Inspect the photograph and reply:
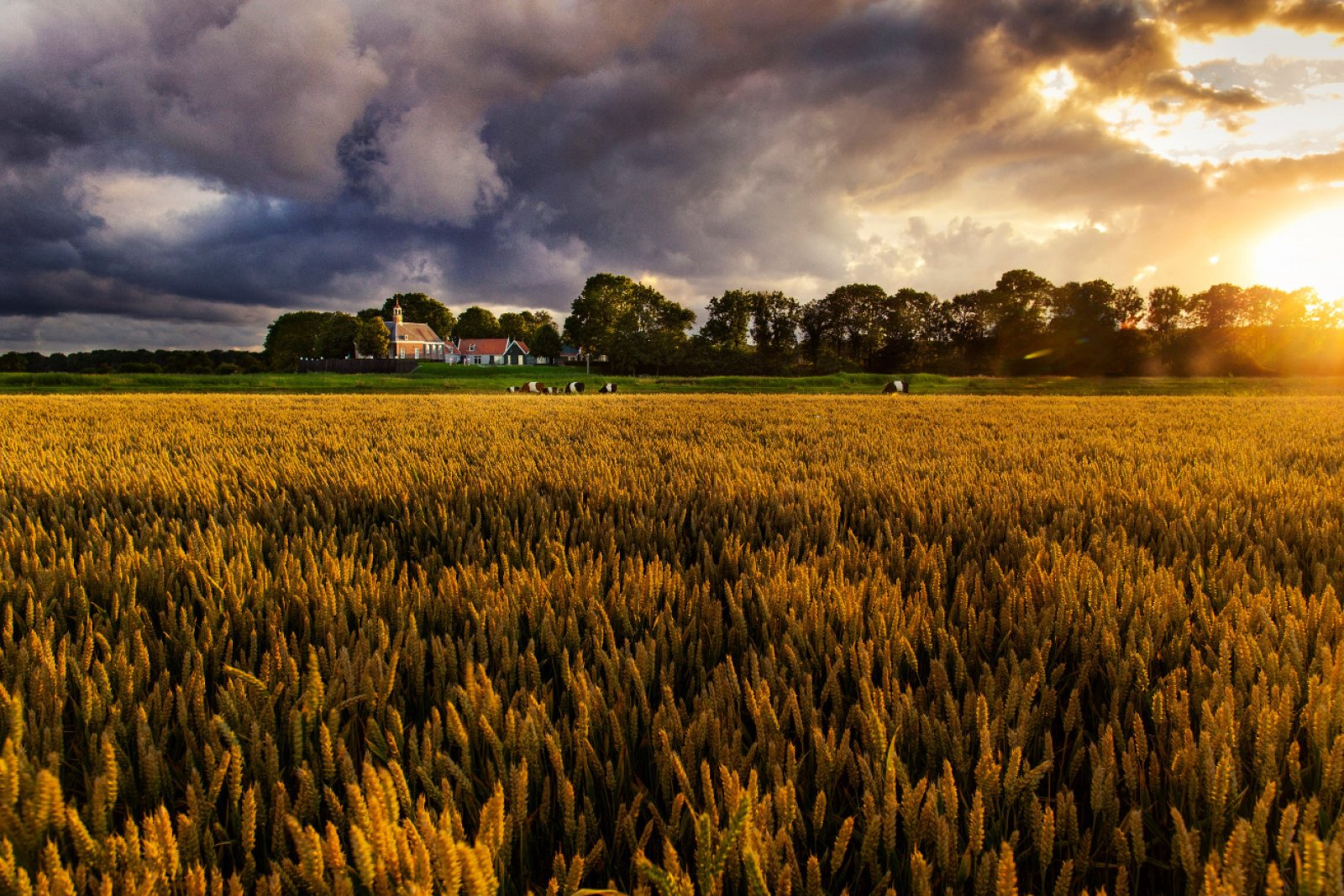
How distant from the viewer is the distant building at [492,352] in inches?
4651

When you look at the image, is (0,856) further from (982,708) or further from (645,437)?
(645,437)

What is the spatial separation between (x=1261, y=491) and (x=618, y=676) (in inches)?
149

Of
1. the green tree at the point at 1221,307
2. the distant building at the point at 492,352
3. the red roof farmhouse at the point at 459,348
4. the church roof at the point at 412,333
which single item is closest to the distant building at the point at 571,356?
the red roof farmhouse at the point at 459,348

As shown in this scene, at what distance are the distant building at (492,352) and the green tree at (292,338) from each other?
2359 centimetres

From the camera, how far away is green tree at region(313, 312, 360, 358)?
97.2m

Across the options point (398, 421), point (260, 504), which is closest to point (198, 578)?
point (260, 504)

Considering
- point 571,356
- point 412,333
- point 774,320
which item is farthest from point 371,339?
point 774,320

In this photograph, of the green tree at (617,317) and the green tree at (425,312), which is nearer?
the green tree at (617,317)

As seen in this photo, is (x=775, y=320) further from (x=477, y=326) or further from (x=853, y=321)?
(x=477, y=326)

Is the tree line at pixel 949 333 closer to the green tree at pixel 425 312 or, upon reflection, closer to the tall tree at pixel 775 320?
the tall tree at pixel 775 320

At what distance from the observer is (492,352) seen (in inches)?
4665

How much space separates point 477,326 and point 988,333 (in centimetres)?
9193

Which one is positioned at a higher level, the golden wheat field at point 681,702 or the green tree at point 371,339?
the green tree at point 371,339

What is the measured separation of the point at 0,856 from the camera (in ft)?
2.26
